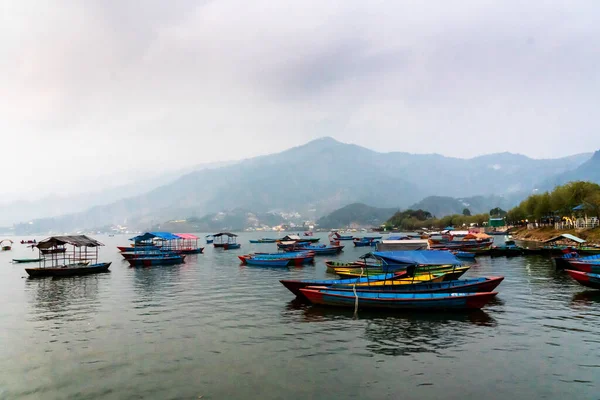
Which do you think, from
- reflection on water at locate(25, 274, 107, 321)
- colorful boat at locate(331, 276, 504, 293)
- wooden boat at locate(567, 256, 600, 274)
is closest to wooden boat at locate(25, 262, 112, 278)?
reflection on water at locate(25, 274, 107, 321)

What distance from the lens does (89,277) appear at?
52812 mm

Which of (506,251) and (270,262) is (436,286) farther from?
(506,251)

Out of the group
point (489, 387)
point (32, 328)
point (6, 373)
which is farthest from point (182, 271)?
point (489, 387)

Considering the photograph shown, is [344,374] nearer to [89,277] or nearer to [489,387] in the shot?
[489,387]

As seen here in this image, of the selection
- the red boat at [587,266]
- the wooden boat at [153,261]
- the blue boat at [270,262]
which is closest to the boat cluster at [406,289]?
the red boat at [587,266]

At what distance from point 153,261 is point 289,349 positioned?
5189cm

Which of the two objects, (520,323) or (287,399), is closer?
(287,399)

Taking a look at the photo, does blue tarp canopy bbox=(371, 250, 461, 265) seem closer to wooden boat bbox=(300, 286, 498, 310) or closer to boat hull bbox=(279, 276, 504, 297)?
boat hull bbox=(279, 276, 504, 297)

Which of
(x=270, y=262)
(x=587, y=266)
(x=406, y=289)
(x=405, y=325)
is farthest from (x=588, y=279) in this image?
(x=270, y=262)

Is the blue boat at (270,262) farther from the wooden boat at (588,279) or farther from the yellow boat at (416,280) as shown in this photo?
the wooden boat at (588,279)

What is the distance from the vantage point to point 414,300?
27.9 meters

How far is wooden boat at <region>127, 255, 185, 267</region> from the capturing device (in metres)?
65.7

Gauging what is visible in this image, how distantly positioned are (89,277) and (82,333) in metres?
31.9

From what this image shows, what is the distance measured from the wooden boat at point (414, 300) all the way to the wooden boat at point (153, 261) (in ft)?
151
